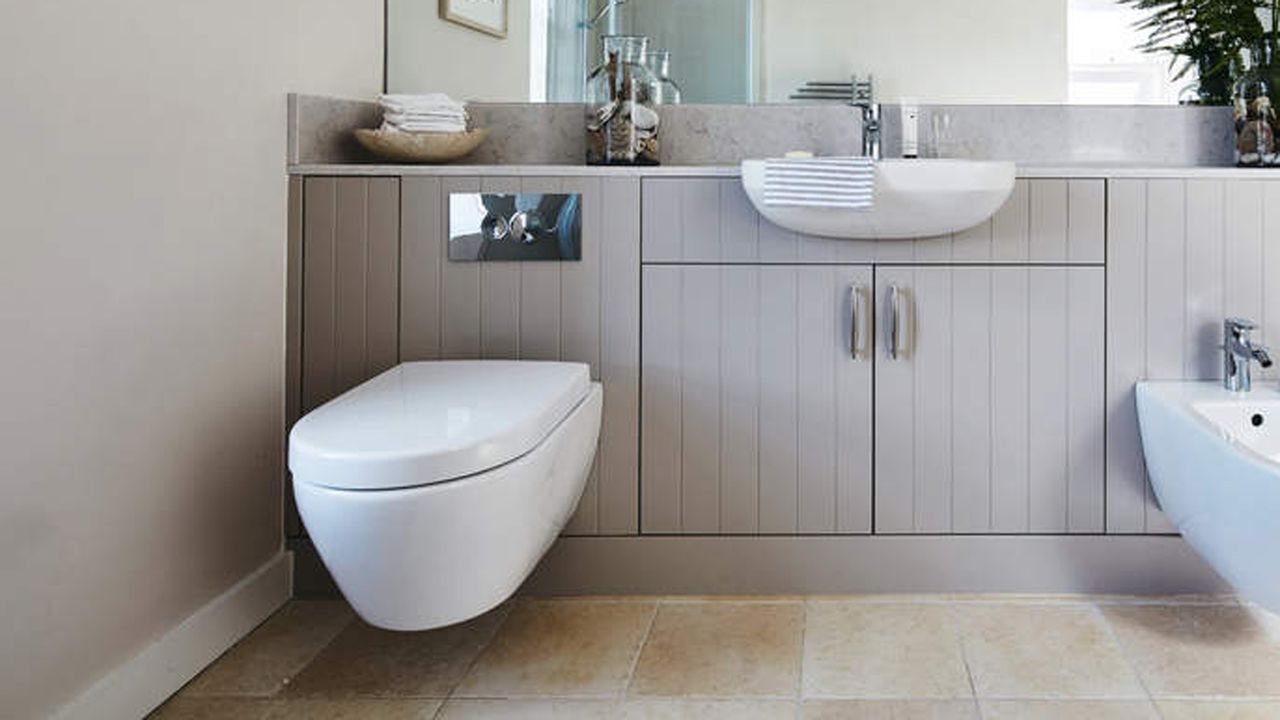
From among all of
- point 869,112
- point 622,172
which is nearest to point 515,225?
point 622,172

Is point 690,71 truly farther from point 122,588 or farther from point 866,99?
point 122,588

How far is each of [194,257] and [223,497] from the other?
413 mm

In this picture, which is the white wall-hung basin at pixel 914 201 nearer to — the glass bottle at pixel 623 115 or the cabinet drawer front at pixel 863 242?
the cabinet drawer front at pixel 863 242

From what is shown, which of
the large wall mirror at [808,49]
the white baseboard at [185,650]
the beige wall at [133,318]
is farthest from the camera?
the large wall mirror at [808,49]

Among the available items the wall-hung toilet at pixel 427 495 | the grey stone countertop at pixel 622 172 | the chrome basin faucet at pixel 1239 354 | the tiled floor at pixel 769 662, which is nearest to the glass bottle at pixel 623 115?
the grey stone countertop at pixel 622 172

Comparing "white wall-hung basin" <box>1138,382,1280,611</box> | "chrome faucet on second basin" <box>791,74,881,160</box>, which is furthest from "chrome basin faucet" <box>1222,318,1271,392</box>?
"chrome faucet on second basin" <box>791,74,881,160</box>

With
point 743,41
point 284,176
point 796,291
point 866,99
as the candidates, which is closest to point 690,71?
point 743,41

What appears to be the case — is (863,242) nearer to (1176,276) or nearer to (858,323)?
(858,323)

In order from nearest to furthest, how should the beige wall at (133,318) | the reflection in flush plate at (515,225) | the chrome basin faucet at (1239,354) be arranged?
the beige wall at (133,318), the chrome basin faucet at (1239,354), the reflection in flush plate at (515,225)

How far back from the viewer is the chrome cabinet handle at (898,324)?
1.69 meters

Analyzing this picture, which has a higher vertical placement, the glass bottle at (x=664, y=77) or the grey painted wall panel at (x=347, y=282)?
the glass bottle at (x=664, y=77)

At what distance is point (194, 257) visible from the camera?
140 cm

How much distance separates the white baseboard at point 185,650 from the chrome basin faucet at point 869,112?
4.84ft

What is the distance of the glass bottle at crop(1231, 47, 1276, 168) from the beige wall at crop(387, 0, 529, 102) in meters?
1.55
